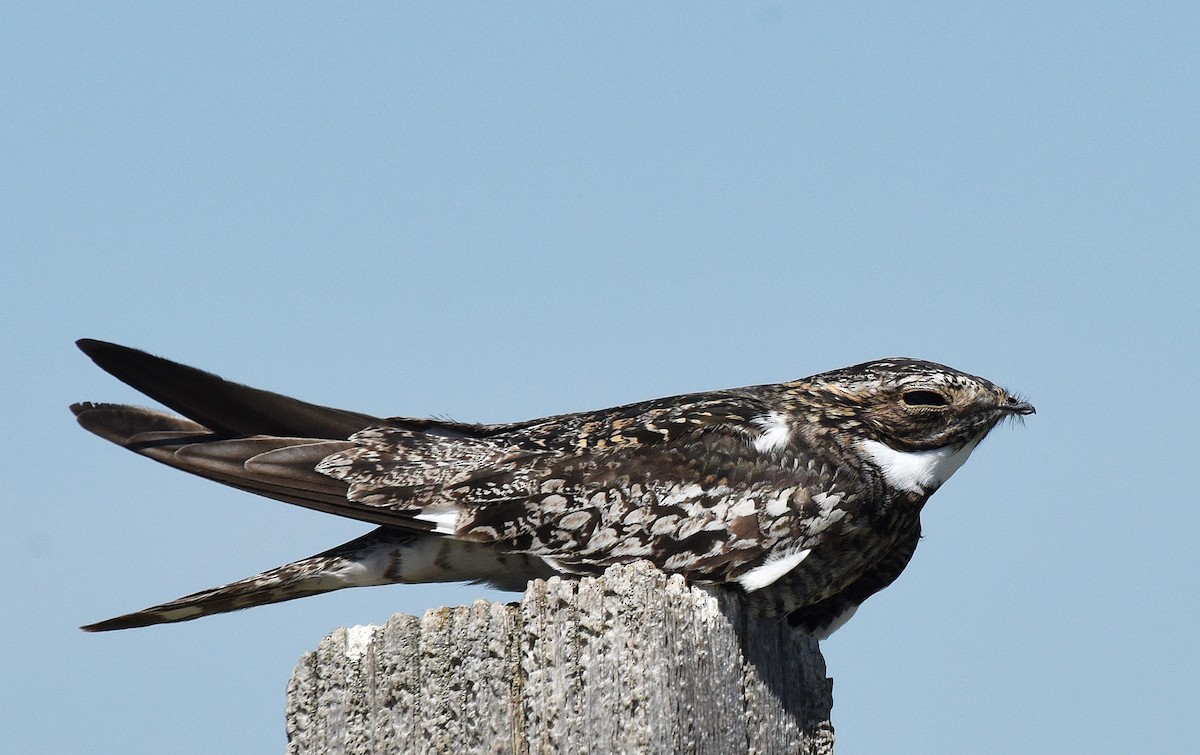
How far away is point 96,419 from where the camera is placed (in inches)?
192

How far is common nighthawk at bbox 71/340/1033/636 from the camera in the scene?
4.84 m

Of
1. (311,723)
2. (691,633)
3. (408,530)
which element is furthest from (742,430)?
(311,723)

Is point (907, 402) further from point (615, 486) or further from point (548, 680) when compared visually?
point (548, 680)

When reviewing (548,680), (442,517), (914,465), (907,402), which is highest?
(907,402)

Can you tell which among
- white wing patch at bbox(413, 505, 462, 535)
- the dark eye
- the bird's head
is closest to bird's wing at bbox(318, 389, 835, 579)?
white wing patch at bbox(413, 505, 462, 535)

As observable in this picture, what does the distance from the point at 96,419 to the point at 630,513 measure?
6.39 ft

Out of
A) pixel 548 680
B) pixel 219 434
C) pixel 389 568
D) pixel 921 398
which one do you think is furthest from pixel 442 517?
pixel 921 398

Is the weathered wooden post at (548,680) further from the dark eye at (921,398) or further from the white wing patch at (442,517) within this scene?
the dark eye at (921,398)

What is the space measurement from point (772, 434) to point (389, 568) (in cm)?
155

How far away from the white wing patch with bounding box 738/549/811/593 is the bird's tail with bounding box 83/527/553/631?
0.81 m

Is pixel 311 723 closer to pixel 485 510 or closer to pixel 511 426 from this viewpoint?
pixel 485 510

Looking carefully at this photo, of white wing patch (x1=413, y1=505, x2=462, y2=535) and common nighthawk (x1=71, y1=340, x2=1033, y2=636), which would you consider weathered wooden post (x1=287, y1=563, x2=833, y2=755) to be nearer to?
common nighthawk (x1=71, y1=340, x2=1033, y2=636)

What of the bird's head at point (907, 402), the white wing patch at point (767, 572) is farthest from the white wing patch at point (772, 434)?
the white wing patch at point (767, 572)

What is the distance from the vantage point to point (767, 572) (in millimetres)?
4688
